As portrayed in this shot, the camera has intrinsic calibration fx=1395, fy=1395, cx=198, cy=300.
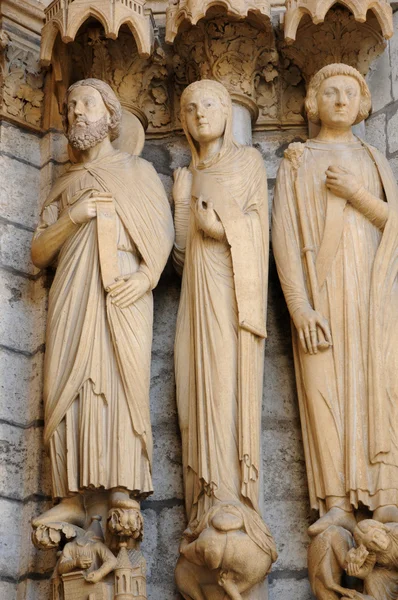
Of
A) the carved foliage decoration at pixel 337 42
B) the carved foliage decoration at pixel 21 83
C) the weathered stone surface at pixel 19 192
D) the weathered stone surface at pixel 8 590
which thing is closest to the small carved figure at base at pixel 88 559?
the weathered stone surface at pixel 8 590

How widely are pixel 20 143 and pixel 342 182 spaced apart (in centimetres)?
154

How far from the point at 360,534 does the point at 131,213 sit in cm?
160

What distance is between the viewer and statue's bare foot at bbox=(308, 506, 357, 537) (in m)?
5.13

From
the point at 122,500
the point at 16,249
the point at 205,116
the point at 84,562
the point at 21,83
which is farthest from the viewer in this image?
the point at 21,83

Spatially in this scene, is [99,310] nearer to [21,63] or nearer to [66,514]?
[66,514]

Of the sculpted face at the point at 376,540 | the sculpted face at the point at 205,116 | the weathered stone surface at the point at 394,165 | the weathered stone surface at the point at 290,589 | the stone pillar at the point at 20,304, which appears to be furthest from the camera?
the weathered stone surface at the point at 394,165

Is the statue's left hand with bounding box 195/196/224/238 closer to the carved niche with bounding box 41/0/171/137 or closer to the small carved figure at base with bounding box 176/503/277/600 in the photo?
the carved niche with bounding box 41/0/171/137

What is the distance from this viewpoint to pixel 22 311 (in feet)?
19.3

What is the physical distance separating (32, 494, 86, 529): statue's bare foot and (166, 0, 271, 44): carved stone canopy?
2.02 metres

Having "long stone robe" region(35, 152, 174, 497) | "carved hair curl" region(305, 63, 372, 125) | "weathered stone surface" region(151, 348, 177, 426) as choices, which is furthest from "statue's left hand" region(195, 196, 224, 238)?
"carved hair curl" region(305, 63, 372, 125)

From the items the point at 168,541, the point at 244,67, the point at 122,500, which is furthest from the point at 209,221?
the point at 168,541

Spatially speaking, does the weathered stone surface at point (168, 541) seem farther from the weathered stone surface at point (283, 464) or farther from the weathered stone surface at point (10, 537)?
the weathered stone surface at point (10, 537)

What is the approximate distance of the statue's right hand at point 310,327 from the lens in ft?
17.7

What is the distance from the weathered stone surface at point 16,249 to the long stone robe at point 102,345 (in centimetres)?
26
